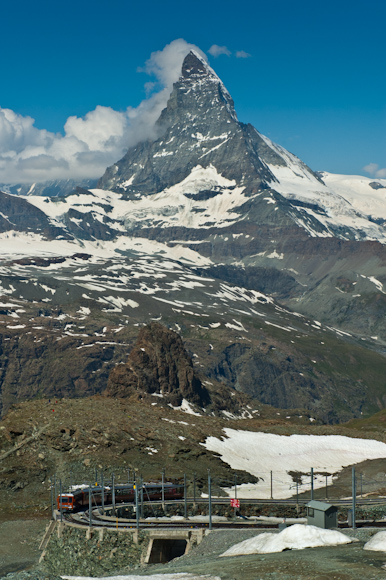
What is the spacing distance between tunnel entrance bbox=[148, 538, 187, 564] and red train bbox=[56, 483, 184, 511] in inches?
513

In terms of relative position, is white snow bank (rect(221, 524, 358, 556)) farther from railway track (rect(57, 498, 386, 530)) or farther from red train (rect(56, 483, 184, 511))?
red train (rect(56, 483, 184, 511))

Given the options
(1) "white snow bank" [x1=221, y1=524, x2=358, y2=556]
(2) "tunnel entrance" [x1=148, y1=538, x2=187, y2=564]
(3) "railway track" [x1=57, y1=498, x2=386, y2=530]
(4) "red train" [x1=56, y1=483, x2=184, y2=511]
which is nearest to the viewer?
(1) "white snow bank" [x1=221, y1=524, x2=358, y2=556]

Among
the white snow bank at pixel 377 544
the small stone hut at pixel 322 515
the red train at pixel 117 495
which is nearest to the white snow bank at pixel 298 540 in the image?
the white snow bank at pixel 377 544

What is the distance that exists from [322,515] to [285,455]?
63.8m

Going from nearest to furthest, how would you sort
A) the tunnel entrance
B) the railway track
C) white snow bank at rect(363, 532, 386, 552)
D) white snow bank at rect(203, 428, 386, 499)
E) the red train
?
white snow bank at rect(363, 532, 386, 552) < the tunnel entrance < the railway track < the red train < white snow bank at rect(203, 428, 386, 499)

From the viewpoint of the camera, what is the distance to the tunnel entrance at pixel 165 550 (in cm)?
7025

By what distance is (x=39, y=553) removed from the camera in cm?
7775

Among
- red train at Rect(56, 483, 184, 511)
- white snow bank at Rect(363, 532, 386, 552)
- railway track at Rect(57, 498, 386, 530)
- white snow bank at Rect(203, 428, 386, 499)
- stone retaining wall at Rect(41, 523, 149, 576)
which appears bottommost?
stone retaining wall at Rect(41, 523, 149, 576)

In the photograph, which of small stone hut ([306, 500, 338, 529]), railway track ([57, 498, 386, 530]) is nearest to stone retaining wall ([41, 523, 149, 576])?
railway track ([57, 498, 386, 530])

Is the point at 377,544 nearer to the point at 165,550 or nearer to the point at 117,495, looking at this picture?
the point at 165,550

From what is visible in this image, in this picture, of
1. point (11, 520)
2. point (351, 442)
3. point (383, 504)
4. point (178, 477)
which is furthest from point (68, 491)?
point (351, 442)

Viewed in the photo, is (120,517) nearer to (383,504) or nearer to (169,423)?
(383,504)

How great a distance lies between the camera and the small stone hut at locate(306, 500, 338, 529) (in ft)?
219

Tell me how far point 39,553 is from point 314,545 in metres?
33.3
